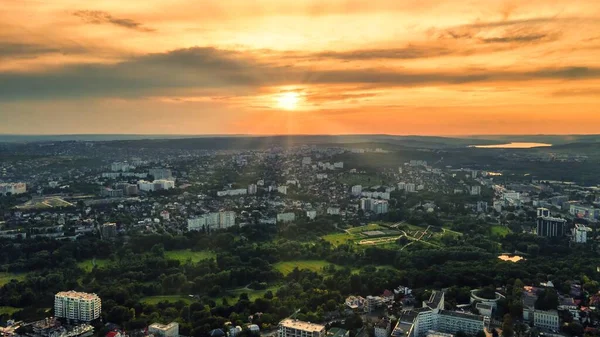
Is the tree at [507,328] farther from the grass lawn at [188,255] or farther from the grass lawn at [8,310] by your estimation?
the grass lawn at [8,310]

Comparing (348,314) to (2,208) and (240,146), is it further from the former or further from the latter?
(240,146)

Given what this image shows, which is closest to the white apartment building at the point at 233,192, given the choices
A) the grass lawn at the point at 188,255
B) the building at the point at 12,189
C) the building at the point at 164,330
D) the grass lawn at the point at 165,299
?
the building at the point at 12,189

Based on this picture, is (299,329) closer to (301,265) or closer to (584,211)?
(301,265)

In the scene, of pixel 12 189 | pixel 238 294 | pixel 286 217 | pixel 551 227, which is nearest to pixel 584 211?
pixel 551 227

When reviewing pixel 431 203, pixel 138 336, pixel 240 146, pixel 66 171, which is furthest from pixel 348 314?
pixel 240 146

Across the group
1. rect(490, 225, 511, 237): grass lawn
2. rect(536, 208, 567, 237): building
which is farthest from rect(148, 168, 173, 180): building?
rect(536, 208, 567, 237): building

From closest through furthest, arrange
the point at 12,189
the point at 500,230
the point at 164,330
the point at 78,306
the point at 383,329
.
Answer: the point at 164,330
the point at 383,329
the point at 78,306
the point at 500,230
the point at 12,189

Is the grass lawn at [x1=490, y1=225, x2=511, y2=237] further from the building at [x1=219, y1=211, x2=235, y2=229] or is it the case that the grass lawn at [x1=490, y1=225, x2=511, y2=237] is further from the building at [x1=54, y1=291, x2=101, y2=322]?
the building at [x1=54, y1=291, x2=101, y2=322]
